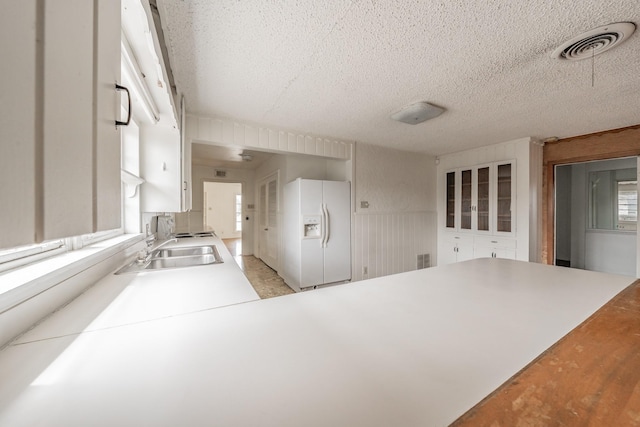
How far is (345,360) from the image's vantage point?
1.89ft

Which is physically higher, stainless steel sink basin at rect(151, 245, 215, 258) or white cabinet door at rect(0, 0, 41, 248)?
white cabinet door at rect(0, 0, 41, 248)

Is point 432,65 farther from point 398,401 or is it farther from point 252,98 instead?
point 398,401

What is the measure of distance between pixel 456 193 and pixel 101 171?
4.79 metres

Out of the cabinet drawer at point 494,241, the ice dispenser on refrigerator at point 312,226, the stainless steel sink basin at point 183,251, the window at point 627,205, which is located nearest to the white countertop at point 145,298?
the stainless steel sink basin at point 183,251

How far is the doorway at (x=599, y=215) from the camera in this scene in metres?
3.98

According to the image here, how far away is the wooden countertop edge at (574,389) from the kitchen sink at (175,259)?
164 centimetres

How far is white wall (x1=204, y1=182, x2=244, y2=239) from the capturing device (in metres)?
8.87

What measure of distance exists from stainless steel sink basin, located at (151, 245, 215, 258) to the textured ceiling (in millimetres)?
1442

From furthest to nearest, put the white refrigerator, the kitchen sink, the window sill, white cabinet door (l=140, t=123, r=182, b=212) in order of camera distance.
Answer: the white refrigerator, white cabinet door (l=140, t=123, r=182, b=212), the kitchen sink, the window sill

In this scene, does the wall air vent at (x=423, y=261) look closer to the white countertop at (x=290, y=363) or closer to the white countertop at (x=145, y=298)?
the white countertop at (x=290, y=363)

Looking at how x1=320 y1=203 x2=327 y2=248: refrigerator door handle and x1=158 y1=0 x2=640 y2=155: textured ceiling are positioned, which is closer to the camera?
x1=158 y1=0 x2=640 y2=155: textured ceiling

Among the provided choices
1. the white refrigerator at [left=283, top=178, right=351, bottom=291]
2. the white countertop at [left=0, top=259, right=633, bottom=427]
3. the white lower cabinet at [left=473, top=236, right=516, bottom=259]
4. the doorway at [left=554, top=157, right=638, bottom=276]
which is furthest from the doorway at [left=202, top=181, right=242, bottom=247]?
the doorway at [left=554, top=157, right=638, bottom=276]

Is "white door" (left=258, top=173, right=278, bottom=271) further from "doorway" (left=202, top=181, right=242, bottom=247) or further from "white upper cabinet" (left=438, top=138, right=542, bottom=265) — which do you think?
"doorway" (left=202, top=181, right=242, bottom=247)

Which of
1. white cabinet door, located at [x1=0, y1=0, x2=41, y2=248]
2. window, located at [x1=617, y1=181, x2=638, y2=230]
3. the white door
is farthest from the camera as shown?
the white door
